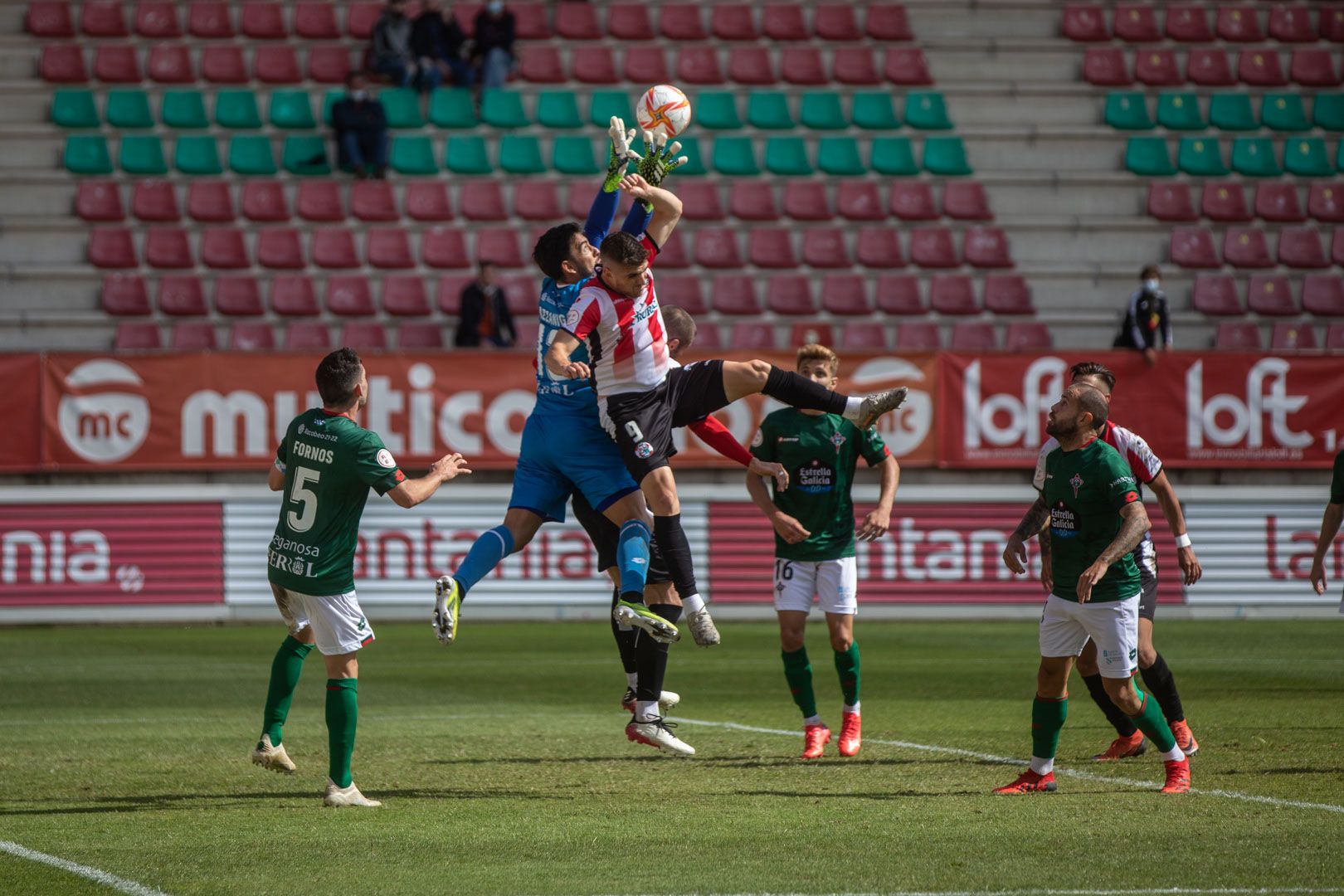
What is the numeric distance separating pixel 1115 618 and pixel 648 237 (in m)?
3.21

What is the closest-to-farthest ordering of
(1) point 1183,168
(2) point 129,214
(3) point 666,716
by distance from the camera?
(3) point 666,716 → (2) point 129,214 → (1) point 1183,168

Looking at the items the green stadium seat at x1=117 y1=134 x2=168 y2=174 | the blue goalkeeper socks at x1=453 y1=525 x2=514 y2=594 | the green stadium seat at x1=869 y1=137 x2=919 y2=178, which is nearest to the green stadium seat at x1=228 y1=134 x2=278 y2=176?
the green stadium seat at x1=117 y1=134 x2=168 y2=174

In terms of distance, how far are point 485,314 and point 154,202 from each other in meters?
6.41

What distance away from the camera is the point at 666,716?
11695 millimetres

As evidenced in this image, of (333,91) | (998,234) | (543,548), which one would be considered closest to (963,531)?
(543,548)

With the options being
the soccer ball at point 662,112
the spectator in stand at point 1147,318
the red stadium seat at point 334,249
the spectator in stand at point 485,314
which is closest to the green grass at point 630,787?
the soccer ball at point 662,112

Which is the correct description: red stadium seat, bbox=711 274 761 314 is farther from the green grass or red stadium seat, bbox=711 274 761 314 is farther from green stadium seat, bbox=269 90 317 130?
the green grass

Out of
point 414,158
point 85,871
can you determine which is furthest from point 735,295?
point 85,871

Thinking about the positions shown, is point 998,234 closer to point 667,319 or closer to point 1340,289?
point 1340,289

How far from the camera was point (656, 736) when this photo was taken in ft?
28.7

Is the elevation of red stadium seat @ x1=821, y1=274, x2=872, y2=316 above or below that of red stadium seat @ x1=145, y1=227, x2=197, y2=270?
below

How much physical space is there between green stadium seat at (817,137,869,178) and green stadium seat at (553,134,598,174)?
3.61 metres

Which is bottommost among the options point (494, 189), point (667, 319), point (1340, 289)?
point (667, 319)

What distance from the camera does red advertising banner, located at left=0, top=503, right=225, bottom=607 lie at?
18938 mm
